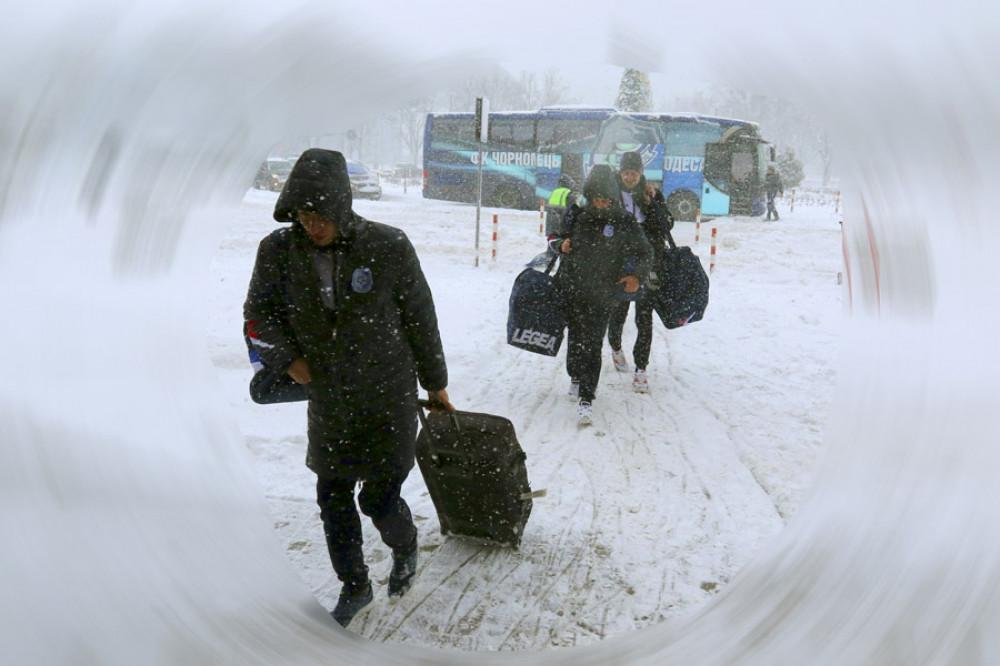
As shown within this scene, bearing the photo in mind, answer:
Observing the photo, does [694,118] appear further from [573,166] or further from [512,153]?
[512,153]

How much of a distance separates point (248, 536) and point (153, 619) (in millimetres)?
901

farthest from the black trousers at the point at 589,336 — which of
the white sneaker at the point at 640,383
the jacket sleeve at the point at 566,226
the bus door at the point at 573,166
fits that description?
the bus door at the point at 573,166

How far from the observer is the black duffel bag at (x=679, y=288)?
577cm

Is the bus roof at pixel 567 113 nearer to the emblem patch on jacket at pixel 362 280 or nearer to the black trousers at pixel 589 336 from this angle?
the black trousers at pixel 589 336

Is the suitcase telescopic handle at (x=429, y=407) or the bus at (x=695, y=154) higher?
the bus at (x=695, y=154)

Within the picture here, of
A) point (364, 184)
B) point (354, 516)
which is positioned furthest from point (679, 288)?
point (364, 184)

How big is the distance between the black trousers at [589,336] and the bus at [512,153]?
16.0 meters

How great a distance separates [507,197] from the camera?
23281 millimetres

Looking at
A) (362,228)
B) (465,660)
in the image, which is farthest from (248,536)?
(362,228)

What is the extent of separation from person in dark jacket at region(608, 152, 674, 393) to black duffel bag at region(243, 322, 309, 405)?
299cm

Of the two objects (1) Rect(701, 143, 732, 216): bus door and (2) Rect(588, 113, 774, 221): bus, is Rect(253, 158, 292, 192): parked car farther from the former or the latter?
(1) Rect(701, 143, 732, 216): bus door

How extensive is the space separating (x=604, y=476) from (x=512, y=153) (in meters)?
19.0

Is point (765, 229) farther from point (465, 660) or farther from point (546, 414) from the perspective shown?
point (465, 660)

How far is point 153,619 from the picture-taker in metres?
2.67
